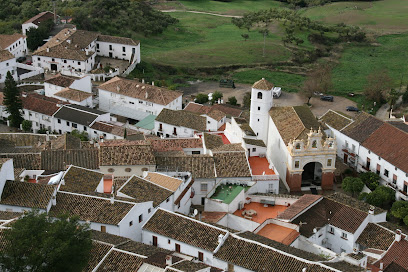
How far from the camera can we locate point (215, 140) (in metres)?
68.6

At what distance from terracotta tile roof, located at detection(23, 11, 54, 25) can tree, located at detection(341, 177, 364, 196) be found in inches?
2600

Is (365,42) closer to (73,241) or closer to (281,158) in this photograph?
(281,158)

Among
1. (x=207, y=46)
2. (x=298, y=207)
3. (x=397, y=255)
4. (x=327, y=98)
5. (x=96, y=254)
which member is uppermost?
(x=96, y=254)

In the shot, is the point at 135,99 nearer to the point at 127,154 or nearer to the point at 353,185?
the point at 127,154

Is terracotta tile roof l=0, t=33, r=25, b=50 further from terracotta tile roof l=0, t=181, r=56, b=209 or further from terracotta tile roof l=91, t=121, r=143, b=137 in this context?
terracotta tile roof l=0, t=181, r=56, b=209

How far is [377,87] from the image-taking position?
99250mm

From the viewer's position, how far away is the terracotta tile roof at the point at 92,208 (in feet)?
159

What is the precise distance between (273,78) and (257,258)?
7114cm

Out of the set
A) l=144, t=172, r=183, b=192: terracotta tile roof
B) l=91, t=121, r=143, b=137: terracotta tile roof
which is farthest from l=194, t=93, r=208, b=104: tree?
l=144, t=172, r=183, b=192: terracotta tile roof

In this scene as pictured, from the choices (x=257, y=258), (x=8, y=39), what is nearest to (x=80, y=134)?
(x=8, y=39)

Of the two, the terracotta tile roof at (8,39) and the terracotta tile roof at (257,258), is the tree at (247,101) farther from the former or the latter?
the terracotta tile roof at (257,258)

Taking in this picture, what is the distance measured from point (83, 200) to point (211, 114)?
2934 centimetres

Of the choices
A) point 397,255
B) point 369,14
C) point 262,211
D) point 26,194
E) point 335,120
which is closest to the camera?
point 26,194

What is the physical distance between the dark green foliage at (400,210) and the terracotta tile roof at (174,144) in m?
20.7
